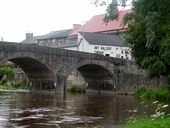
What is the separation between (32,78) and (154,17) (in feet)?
154

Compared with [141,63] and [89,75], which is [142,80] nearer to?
[89,75]

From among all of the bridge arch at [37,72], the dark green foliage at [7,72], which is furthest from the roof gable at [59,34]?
the bridge arch at [37,72]

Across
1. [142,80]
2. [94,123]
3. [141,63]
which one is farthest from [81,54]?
[94,123]

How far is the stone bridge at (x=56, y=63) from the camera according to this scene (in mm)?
56000

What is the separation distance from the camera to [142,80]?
6919 cm

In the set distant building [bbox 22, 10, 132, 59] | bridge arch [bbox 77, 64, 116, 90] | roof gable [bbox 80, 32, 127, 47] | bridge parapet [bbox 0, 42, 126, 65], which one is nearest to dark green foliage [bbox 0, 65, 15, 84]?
bridge arch [bbox 77, 64, 116, 90]

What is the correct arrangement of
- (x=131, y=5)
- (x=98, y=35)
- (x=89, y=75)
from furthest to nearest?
(x=98, y=35) < (x=89, y=75) < (x=131, y=5)

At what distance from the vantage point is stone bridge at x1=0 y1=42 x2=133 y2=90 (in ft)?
184

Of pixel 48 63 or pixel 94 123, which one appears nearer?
pixel 94 123

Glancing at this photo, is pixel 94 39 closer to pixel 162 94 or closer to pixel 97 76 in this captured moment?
pixel 97 76

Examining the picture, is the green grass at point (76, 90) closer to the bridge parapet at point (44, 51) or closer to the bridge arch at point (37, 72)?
the bridge parapet at point (44, 51)

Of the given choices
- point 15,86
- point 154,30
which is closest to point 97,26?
point 15,86

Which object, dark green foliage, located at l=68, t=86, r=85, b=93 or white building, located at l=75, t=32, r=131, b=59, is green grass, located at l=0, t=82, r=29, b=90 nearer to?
dark green foliage, located at l=68, t=86, r=85, b=93

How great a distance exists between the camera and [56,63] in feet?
206
